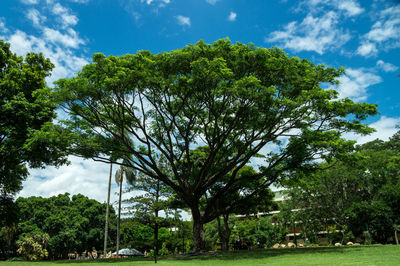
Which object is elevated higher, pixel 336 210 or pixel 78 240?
pixel 336 210

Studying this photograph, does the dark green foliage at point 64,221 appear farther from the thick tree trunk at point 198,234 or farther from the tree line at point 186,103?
the thick tree trunk at point 198,234

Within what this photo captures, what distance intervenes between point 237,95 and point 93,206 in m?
39.3

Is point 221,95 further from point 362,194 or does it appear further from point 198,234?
point 362,194

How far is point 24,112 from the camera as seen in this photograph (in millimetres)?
16188

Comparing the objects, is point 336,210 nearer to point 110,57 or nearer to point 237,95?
point 237,95

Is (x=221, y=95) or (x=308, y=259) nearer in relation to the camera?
(x=308, y=259)

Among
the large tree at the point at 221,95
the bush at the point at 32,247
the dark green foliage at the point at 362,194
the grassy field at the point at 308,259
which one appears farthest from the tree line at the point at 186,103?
the bush at the point at 32,247

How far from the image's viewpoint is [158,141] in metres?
20.1

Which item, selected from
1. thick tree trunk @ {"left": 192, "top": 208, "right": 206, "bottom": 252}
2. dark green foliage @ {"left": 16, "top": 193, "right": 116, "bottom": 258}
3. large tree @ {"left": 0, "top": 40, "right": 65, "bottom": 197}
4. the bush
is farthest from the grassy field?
dark green foliage @ {"left": 16, "top": 193, "right": 116, "bottom": 258}

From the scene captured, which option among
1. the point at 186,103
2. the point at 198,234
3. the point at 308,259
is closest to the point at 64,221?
the point at 198,234

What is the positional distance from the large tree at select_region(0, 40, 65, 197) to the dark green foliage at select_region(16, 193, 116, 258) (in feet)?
79.7

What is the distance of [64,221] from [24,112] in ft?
96.8

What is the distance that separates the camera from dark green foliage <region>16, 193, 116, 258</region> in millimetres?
40125

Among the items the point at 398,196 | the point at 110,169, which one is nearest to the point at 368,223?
the point at 398,196
